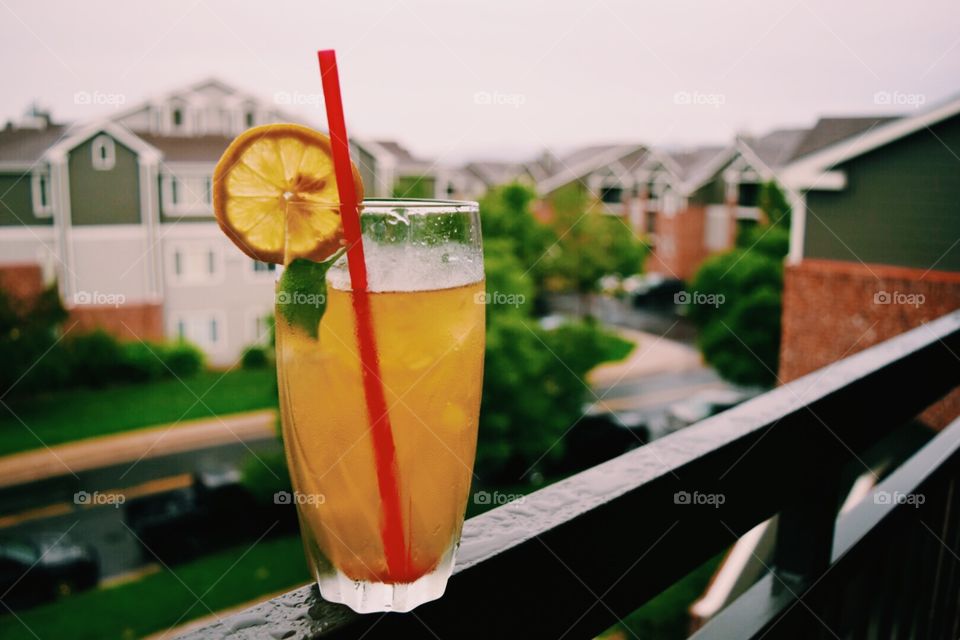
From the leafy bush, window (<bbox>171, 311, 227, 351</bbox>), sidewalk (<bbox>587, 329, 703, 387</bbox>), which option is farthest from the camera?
sidewalk (<bbox>587, 329, 703, 387</bbox>)

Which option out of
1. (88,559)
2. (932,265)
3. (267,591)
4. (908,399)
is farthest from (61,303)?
(908,399)

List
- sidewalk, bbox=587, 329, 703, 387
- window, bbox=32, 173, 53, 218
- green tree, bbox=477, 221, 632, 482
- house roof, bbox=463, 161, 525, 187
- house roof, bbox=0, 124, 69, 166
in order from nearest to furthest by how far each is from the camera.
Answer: house roof, bbox=0, 124, 69, 166 → window, bbox=32, 173, 53, 218 → green tree, bbox=477, 221, 632, 482 → sidewalk, bbox=587, 329, 703, 387 → house roof, bbox=463, 161, 525, 187

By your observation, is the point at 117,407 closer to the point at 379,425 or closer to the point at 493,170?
the point at 493,170

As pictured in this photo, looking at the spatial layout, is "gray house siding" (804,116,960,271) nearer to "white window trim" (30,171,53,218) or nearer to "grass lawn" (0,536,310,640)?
"grass lawn" (0,536,310,640)

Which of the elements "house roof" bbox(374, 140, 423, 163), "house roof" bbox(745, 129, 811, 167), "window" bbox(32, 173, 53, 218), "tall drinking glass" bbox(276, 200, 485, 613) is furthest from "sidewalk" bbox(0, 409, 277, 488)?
"tall drinking glass" bbox(276, 200, 485, 613)

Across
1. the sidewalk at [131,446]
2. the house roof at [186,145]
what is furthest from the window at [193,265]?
the house roof at [186,145]

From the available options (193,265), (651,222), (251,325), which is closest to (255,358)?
(251,325)

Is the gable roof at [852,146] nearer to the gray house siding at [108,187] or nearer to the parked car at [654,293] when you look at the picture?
the gray house siding at [108,187]
